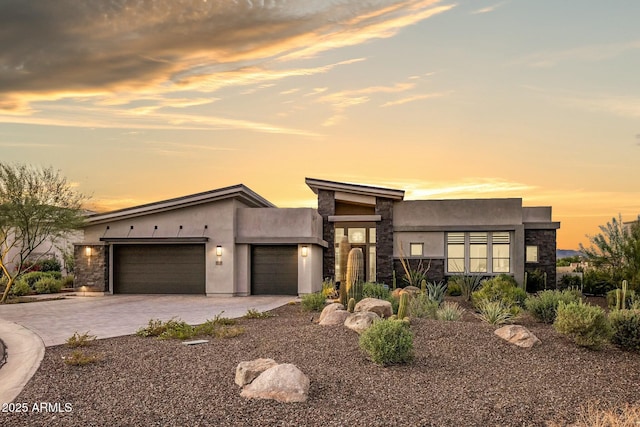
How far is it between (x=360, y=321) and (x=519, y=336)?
3079mm

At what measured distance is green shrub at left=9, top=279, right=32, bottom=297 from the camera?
76.2ft

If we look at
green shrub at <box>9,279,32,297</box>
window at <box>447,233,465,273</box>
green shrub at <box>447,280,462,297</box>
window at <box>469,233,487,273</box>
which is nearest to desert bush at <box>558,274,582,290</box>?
window at <box>469,233,487,273</box>

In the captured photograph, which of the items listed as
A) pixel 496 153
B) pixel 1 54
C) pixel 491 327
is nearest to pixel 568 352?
pixel 491 327

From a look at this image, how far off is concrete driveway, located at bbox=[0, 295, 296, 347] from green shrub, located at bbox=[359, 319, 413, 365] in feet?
20.5

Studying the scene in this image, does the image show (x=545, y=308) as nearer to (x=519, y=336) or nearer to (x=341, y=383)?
(x=519, y=336)

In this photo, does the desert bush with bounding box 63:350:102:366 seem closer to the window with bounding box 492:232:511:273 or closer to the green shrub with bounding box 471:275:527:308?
the green shrub with bounding box 471:275:527:308

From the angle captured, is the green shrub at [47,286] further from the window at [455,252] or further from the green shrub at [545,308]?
the green shrub at [545,308]

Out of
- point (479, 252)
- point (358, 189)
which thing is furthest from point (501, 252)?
point (358, 189)

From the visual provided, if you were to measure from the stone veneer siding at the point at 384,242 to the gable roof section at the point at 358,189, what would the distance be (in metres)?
0.44

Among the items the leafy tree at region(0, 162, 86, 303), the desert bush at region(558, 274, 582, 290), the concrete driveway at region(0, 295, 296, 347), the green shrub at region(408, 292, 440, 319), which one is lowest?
the concrete driveway at region(0, 295, 296, 347)

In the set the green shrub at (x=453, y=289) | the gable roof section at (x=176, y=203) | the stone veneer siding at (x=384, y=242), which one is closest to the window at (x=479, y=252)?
the green shrub at (x=453, y=289)

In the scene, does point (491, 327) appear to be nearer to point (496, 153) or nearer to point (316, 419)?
point (316, 419)

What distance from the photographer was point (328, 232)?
26594 millimetres

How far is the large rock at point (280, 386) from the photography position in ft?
24.2
